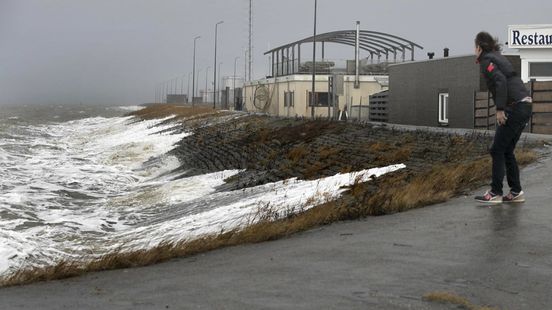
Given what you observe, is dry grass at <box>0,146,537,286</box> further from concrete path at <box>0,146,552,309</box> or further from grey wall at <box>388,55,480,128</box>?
grey wall at <box>388,55,480,128</box>

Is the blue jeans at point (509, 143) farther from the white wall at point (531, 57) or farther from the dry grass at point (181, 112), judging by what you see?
the dry grass at point (181, 112)

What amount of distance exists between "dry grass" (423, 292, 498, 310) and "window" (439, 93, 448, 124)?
28.7 metres

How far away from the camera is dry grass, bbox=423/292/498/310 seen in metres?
5.59

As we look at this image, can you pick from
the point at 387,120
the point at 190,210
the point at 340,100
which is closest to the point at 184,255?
the point at 190,210

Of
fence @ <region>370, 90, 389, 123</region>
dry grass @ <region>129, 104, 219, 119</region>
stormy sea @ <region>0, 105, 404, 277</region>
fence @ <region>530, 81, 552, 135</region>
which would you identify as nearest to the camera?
stormy sea @ <region>0, 105, 404, 277</region>

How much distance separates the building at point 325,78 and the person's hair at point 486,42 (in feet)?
126

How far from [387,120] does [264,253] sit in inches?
1372

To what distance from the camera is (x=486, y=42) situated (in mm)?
9383

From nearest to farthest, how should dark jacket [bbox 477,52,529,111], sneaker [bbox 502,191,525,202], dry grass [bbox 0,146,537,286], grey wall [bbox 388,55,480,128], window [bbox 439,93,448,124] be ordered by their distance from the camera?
dry grass [bbox 0,146,537,286] < dark jacket [bbox 477,52,529,111] < sneaker [bbox 502,191,525,202] < grey wall [bbox 388,55,480,128] < window [bbox 439,93,448,124]

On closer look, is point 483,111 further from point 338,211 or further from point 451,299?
point 451,299

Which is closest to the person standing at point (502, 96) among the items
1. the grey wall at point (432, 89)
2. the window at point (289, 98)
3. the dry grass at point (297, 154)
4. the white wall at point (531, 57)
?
the dry grass at point (297, 154)

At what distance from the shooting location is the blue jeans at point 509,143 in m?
9.41

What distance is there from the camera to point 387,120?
42.2 m

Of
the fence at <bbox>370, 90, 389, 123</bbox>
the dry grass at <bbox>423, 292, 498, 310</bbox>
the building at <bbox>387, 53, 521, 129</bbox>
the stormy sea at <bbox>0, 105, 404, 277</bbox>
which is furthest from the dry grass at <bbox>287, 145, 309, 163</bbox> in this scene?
the fence at <bbox>370, 90, 389, 123</bbox>
